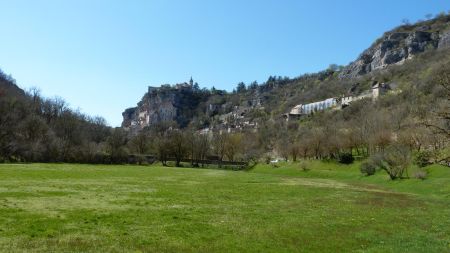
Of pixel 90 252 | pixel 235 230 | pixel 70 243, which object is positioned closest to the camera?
pixel 90 252

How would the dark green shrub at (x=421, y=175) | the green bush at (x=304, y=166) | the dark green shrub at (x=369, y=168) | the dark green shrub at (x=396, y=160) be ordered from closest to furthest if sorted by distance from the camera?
the dark green shrub at (x=421, y=175) < the dark green shrub at (x=396, y=160) < the dark green shrub at (x=369, y=168) < the green bush at (x=304, y=166)

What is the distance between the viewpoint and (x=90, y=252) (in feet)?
49.7

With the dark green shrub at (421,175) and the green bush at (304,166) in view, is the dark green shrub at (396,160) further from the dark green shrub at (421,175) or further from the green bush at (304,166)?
the green bush at (304,166)

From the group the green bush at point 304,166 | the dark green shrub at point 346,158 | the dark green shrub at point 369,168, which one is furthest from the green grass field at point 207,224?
the dark green shrub at point 346,158

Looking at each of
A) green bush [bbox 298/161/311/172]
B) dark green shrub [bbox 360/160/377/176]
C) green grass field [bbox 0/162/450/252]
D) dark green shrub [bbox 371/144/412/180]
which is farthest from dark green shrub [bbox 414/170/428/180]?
green bush [bbox 298/161/311/172]

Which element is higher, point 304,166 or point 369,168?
point 304,166

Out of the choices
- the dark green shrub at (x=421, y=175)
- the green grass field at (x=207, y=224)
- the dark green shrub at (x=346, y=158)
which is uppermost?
the dark green shrub at (x=346, y=158)

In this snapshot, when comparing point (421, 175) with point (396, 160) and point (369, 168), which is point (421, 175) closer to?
point (396, 160)

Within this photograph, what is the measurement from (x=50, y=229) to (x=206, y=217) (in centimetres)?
897

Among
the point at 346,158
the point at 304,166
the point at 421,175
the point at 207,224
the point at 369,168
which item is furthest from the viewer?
the point at 346,158

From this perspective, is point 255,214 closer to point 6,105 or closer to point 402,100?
point 6,105

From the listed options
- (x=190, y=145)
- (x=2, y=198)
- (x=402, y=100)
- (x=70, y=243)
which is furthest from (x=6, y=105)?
(x=402, y=100)

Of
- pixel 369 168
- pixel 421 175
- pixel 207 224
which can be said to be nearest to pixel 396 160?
pixel 421 175

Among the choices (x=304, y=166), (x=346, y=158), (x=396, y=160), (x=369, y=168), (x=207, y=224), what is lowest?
(x=207, y=224)
